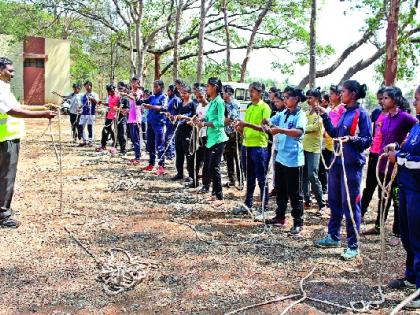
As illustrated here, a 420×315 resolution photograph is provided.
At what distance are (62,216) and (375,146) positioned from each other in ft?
12.3

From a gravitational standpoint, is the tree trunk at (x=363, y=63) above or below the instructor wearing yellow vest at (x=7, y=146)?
above

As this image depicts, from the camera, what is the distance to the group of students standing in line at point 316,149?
388 cm

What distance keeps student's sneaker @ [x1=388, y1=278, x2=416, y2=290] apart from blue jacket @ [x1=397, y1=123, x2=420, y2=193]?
31.2 inches

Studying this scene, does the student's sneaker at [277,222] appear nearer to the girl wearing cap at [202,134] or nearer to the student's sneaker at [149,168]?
the girl wearing cap at [202,134]

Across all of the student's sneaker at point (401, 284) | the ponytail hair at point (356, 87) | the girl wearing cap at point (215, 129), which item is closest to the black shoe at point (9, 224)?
the girl wearing cap at point (215, 129)

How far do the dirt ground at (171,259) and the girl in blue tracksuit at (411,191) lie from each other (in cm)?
36

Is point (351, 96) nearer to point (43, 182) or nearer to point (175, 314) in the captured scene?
point (175, 314)

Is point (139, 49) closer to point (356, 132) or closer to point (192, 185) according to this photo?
point (192, 185)

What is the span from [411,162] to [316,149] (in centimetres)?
256

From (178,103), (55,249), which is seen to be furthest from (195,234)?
(178,103)

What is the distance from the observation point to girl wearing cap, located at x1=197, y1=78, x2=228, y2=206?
20.6ft

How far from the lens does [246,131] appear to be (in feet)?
19.3

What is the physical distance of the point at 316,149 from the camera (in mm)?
6102

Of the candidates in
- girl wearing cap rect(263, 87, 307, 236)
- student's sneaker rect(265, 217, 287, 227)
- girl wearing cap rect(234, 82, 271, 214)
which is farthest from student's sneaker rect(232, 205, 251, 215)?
girl wearing cap rect(263, 87, 307, 236)
